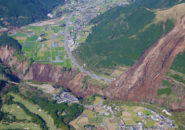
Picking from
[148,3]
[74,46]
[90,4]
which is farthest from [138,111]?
[90,4]

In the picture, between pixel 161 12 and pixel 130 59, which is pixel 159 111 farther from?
pixel 161 12

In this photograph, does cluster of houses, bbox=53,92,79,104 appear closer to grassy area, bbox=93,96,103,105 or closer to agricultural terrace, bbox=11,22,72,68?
grassy area, bbox=93,96,103,105

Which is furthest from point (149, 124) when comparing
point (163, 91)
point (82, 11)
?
point (82, 11)

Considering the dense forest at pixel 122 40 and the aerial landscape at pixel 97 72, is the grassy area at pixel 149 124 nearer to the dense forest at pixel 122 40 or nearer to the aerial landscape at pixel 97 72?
the aerial landscape at pixel 97 72

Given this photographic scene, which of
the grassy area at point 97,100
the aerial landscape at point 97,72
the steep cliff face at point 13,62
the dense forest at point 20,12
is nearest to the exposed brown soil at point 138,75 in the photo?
the aerial landscape at point 97,72

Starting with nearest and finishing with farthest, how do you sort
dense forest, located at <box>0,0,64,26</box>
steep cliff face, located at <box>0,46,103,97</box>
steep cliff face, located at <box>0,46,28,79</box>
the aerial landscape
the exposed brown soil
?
the aerial landscape < the exposed brown soil < steep cliff face, located at <box>0,46,103,97</box> < steep cliff face, located at <box>0,46,28,79</box> < dense forest, located at <box>0,0,64,26</box>

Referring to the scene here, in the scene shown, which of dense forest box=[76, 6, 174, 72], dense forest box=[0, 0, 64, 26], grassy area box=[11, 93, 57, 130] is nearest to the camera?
grassy area box=[11, 93, 57, 130]

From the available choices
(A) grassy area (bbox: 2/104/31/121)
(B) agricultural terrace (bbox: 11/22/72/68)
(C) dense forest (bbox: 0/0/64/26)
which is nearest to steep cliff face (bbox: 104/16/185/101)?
(B) agricultural terrace (bbox: 11/22/72/68)
